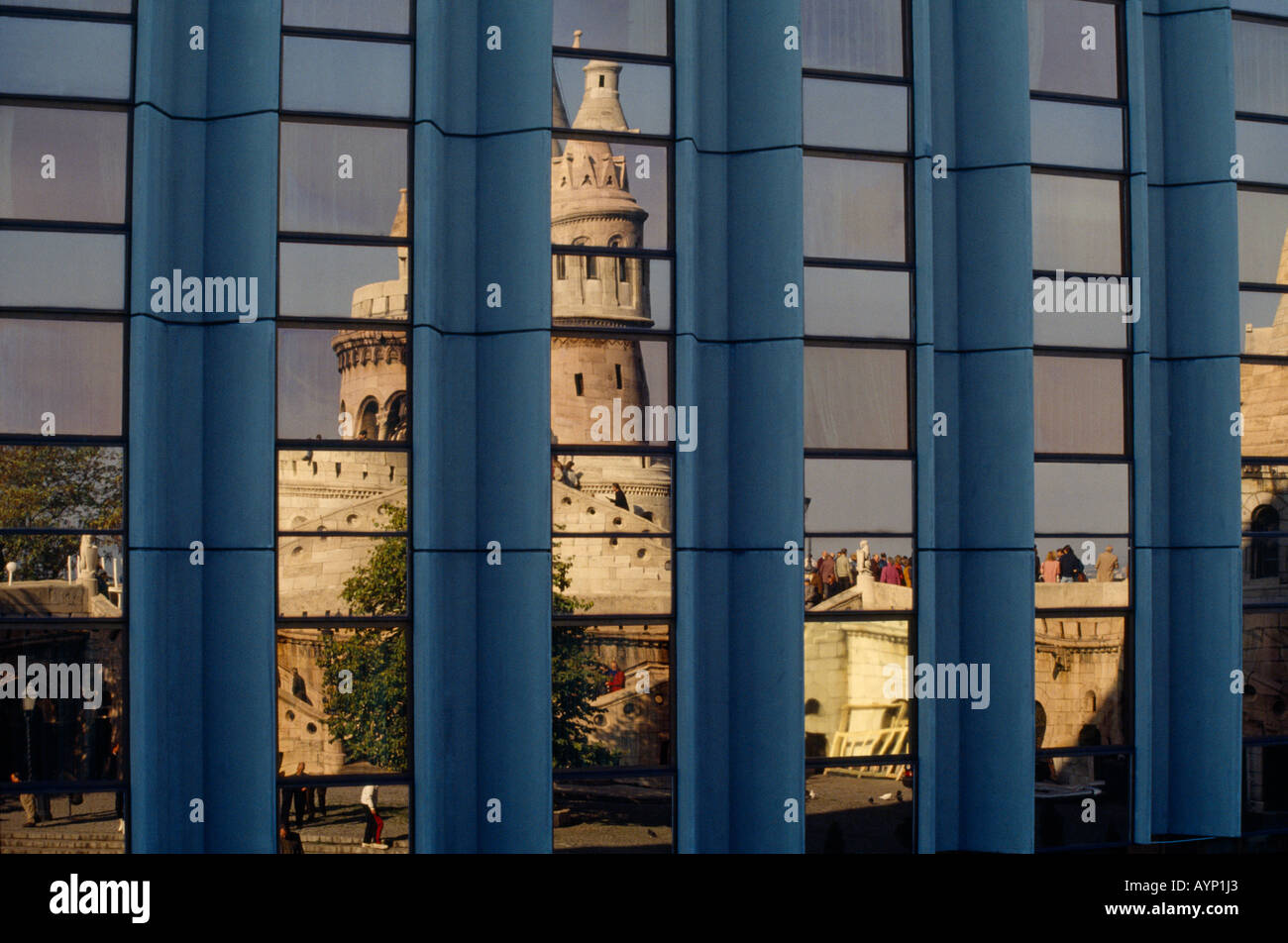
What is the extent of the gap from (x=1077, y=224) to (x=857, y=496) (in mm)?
4480

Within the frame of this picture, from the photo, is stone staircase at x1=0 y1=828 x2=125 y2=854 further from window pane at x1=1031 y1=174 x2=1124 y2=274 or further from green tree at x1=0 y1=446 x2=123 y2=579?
window pane at x1=1031 y1=174 x2=1124 y2=274

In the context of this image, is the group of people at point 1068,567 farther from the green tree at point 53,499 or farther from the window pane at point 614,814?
the green tree at point 53,499

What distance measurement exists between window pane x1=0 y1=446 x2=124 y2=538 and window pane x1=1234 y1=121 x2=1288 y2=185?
13.8 metres

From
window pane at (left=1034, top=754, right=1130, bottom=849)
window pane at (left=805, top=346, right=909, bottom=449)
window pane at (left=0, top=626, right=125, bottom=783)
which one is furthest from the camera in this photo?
window pane at (left=1034, top=754, right=1130, bottom=849)

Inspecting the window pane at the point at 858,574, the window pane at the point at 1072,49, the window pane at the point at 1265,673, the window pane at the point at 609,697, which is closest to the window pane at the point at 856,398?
the window pane at the point at 858,574

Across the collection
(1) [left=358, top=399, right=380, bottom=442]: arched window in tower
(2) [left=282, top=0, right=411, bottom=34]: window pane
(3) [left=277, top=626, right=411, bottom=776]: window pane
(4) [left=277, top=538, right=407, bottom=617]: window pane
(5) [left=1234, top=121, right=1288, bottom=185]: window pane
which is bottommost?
(3) [left=277, top=626, right=411, bottom=776]: window pane

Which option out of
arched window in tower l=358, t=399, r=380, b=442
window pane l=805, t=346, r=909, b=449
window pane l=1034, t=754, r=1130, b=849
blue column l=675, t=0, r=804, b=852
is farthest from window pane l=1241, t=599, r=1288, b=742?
arched window in tower l=358, t=399, r=380, b=442

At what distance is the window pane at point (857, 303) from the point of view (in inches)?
511

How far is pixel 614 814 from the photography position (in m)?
12.2

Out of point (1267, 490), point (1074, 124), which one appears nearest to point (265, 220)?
point (1074, 124)

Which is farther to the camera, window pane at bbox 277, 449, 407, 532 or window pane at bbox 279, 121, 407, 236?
window pane at bbox 279, 121, 407, 236

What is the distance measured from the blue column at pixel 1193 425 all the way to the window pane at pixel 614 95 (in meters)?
6.36

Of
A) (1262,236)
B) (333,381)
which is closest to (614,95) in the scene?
(333,381)

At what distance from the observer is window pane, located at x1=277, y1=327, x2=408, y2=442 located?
11859 millimetres
